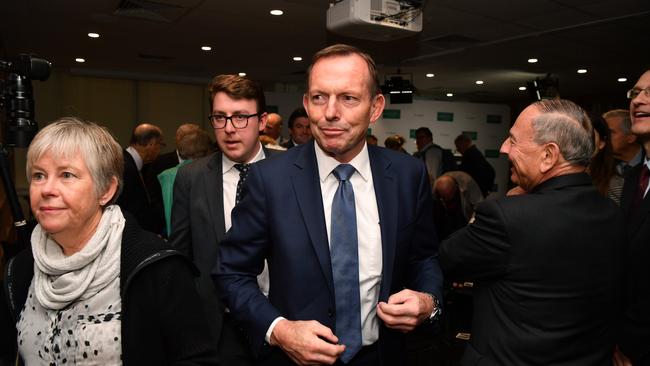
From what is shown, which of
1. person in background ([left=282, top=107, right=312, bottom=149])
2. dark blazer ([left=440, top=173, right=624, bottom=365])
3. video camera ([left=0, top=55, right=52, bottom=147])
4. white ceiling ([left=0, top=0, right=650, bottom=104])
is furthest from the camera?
white ceiling ([left=0, top=0, right=650, bottom=104])

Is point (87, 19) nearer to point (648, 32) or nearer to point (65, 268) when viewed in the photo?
point (65, 268)

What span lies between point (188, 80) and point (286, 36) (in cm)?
508

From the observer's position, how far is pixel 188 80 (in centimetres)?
1149

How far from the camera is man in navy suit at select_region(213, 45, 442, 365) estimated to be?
1374 millimetres

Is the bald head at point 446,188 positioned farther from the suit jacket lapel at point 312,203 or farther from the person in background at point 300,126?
the suit jacket lapel at point 312,203

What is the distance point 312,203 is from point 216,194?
76 centimetres

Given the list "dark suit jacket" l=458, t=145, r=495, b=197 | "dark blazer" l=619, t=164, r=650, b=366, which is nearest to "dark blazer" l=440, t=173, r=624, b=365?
"dark blazer" l=619, t=164, r=650, b=366

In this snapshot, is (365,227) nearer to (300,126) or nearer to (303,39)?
(300,126)

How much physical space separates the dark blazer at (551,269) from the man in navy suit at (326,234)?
0.21 m

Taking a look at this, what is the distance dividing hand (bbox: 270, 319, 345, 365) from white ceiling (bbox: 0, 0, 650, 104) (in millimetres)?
4830

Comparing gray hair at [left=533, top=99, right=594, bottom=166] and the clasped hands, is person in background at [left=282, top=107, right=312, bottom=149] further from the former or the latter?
the clasped hands

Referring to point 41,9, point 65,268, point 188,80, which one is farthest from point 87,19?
point 65,268

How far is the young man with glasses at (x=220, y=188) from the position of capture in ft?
6.47

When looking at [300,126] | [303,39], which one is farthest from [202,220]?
[303,39]
